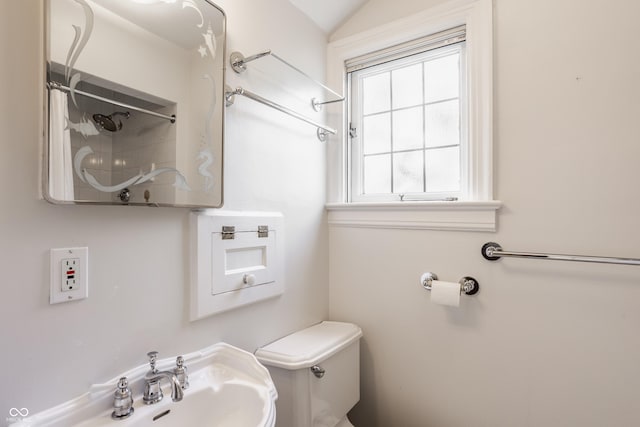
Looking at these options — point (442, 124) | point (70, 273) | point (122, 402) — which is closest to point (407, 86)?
point (442, 124)

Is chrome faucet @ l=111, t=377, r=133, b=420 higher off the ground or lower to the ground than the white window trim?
lower

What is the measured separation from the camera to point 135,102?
874 mm

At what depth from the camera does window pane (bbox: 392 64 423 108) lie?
1559mm

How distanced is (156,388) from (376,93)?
5.06ft

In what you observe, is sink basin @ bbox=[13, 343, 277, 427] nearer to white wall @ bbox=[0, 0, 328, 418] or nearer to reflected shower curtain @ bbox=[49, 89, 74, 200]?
white wall @ bbox=[0, 0, 328, 418]

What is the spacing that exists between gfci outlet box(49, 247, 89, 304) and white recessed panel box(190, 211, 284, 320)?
0.29 meters

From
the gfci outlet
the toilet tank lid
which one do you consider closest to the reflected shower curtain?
the gfci outlet

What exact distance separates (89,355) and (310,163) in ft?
3.58

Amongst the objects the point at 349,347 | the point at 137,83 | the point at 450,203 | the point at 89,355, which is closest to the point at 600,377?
the point at 450,203

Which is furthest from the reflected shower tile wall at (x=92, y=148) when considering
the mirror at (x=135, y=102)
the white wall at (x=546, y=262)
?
the white wall at (x=546, y=262)

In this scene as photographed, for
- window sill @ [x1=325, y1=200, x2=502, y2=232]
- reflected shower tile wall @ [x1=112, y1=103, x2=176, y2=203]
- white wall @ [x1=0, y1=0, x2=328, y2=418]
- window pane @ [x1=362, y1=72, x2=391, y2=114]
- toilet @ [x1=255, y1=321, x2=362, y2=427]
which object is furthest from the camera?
window pane @ [x1=362, y1=72, x2=391, y2=114]

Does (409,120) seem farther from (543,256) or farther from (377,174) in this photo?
(543,256)

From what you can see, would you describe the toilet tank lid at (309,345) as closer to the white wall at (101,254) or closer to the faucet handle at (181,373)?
the white wall at (101,254)

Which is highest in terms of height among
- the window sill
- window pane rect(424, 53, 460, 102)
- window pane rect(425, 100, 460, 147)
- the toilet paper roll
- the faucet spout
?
window pane rect(424, 53, 460, 102)
